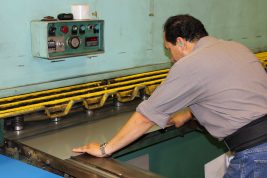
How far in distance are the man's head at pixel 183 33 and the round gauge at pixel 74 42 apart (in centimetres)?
46

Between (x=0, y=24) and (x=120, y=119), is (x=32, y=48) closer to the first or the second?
(x=0, y=24)

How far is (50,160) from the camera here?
1.45m

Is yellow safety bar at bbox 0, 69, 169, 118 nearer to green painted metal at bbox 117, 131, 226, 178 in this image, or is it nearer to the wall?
the wall

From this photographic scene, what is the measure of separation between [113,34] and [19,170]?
104 centimetres

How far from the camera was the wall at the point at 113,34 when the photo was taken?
1.76 metres

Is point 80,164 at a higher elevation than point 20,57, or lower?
lower

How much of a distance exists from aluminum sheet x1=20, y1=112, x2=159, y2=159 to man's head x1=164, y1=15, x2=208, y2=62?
0.42 meters

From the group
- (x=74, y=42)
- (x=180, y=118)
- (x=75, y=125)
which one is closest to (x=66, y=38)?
Answer: (x=74, y=42)

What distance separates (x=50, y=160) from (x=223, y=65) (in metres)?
0.76

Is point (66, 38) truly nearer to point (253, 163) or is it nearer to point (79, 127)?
point (79, 127)

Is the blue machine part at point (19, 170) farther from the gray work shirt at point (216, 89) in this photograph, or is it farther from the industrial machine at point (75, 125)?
the gray work shirt at point (216, 89)

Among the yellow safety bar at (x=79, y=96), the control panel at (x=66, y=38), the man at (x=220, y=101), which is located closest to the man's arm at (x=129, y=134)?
the man at (x=220, y=101)

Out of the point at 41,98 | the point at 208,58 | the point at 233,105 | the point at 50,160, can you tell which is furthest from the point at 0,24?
the point at 233,105

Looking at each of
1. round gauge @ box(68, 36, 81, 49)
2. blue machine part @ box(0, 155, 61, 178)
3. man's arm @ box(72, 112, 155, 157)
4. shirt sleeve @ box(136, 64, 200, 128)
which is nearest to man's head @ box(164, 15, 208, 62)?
shirt sleeve @ box(136, 64, 200, 128)
